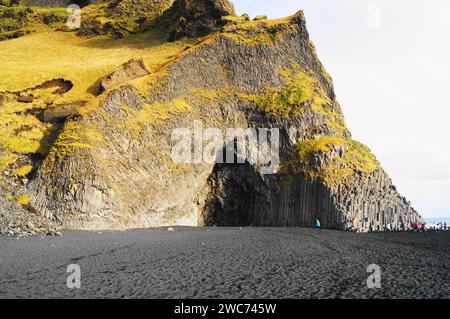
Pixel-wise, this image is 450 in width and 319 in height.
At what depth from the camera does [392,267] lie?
1633cm

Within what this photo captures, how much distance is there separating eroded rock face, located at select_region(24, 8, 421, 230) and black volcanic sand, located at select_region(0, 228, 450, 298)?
18460 millimetres

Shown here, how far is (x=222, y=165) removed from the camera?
56031 millimetres

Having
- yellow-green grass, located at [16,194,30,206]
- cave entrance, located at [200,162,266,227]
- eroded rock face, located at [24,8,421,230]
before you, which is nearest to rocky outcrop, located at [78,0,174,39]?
eroded rock face, located at [24,8,421,230]

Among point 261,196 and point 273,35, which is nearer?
point 261,196

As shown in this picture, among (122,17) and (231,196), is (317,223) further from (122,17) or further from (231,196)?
(122,17)

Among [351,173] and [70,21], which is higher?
[70,21]

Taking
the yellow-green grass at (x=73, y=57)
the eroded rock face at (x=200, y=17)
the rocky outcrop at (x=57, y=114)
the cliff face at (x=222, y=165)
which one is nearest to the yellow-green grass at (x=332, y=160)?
the cliff face at (x=222, y=165)

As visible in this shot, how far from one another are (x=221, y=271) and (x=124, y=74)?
44704 millimetres

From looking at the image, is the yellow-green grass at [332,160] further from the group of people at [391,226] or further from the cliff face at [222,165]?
the group of people at [391,226]

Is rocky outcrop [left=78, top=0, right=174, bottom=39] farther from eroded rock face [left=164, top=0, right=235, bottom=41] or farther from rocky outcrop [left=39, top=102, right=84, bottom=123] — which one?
rocky outcrop [left=39, top=102, right=84, bottom=123]

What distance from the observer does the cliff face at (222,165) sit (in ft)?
137

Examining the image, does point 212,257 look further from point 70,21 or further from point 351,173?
point 70,21

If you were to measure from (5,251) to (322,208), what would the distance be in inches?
1451
